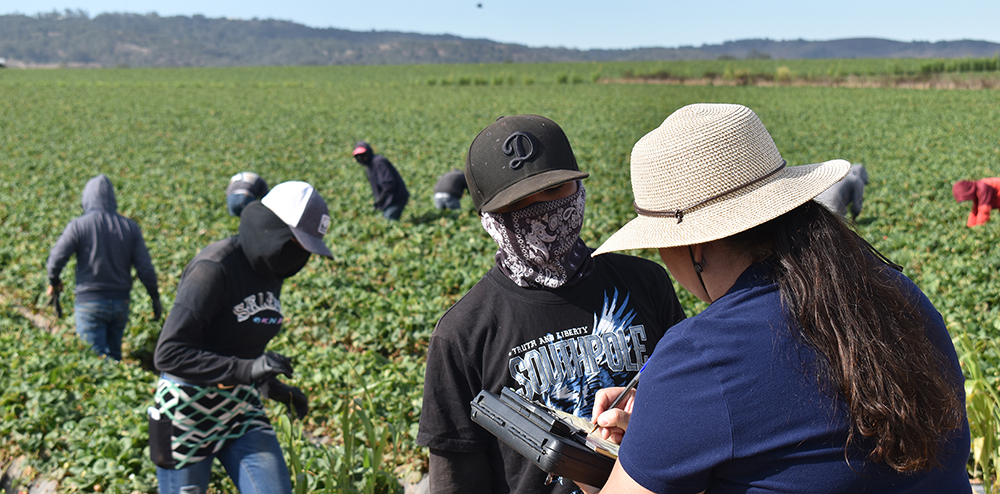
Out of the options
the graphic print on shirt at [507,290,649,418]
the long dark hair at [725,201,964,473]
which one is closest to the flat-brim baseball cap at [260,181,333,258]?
the graphic print on shirt at [507,290,649,418]

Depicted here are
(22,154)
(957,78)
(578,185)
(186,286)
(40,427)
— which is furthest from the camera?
(957,78)

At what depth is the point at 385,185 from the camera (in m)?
10.9

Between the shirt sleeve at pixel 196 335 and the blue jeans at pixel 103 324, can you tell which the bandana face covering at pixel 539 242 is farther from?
the blue jeans at pixel 103 324

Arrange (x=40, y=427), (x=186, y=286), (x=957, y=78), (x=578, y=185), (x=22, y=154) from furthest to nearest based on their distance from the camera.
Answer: (x=957, y=78) → (x=22, y=154) → (x=40, y=427) → (x=186, y=286) → (x=578, y=185)

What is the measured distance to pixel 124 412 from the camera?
4426mm

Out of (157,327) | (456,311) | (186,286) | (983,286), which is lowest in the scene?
(157,327)

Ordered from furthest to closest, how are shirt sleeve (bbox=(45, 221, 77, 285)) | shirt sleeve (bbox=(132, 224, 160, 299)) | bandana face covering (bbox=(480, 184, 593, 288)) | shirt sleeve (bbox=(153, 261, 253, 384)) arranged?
shirt sleeve (bbox=(132, 224, 160, 299)) → shirt sleeve (bbox=(45, 221, 77, 285)) → shirt sleeve (bbox=(153, 261, 253, 384)) → bandana face covering (bbox=(480, 184, 593, 288))

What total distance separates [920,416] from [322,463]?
128 inches

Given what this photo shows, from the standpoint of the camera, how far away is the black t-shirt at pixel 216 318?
9.09ft

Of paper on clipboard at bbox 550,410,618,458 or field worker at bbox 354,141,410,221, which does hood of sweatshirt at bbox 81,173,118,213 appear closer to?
field worker at bbox 354,141,410,221

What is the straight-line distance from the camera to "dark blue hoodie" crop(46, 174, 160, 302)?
6.33 metres

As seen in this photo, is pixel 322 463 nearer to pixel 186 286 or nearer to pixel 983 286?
pixel 186 286

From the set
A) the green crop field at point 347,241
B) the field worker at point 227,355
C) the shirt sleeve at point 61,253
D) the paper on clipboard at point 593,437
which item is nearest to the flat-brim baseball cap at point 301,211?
the field worker at point 227,355

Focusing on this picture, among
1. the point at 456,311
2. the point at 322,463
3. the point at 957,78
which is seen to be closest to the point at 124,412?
the point at 322,463
